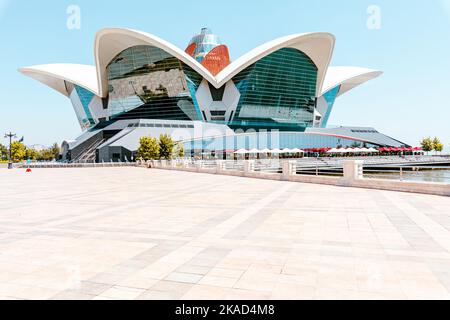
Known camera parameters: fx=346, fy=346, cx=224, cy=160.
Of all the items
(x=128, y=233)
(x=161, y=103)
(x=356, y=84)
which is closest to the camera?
(x=128, y=233)

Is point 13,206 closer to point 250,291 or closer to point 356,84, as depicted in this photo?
point 250,291

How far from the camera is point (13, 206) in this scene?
1291cm

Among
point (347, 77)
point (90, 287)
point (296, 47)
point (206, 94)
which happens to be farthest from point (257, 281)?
point (347, 77)

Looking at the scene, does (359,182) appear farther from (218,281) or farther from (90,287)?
(90,287)

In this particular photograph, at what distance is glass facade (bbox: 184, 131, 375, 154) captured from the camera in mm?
74562

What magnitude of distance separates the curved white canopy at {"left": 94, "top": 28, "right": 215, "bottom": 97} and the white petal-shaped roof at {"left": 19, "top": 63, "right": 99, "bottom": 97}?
9481 millimetres

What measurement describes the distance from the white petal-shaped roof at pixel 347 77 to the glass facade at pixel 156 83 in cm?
4081

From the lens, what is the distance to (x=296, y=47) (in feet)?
290

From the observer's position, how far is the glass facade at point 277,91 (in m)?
87.8

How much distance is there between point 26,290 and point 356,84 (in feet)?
395

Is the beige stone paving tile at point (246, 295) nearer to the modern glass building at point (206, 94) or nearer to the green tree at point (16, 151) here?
the modern glass building at point (206, 94)

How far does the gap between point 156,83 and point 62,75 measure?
30946mm

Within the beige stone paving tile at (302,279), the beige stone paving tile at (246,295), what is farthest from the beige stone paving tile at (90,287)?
the beige stone paving tile at (302,279)
